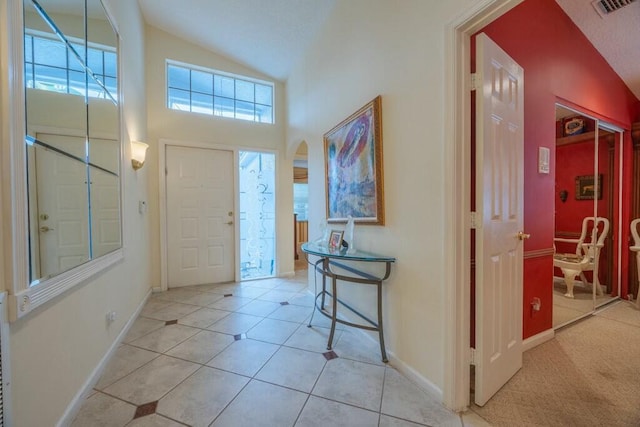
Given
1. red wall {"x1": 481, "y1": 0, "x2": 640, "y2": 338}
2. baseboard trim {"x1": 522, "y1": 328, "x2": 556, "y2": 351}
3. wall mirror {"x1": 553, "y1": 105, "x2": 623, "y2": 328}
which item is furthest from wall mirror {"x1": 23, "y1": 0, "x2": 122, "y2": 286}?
wall mirror {"x1": 553, "y1": 105, "x2": 623, "y2": 328}

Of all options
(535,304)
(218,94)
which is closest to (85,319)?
(535,304)

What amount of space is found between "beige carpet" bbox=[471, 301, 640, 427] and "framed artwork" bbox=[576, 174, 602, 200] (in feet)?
5.38

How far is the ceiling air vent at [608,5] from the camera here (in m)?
2.07

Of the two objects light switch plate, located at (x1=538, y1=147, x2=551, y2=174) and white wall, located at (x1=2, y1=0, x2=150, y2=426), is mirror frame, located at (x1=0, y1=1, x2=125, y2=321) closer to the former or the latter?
white wall, located at (x1=2, y1=0, x2=150, y2=426)

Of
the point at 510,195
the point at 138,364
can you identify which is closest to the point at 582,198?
the point at 510,195

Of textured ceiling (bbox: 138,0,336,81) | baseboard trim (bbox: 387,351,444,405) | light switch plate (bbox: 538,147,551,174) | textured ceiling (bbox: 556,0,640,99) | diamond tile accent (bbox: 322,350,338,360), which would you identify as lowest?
diamond tile accent (bbox: 322,350,338,360)

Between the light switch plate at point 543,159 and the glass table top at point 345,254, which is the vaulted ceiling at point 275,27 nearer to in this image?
the light switch plate at point 543,159

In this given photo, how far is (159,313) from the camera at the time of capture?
275cm

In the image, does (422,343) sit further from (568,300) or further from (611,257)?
(611,257)

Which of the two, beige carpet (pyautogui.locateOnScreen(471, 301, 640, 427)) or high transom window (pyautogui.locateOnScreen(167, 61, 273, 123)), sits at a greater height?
high transom window (pyautogui.locateOnScreen(167, 61, 273, 123))

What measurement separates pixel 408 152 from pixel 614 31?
263 cm

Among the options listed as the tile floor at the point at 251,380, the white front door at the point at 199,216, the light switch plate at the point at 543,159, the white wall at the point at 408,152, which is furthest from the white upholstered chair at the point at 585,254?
the white front door at the point at 199,216

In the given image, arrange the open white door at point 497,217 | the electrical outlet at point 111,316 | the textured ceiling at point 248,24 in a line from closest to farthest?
the open white door at point 497,217, the electrical outlet at point 111,316, the textured ceiling at point 248,24

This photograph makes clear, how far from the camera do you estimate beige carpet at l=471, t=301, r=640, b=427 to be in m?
1.34
